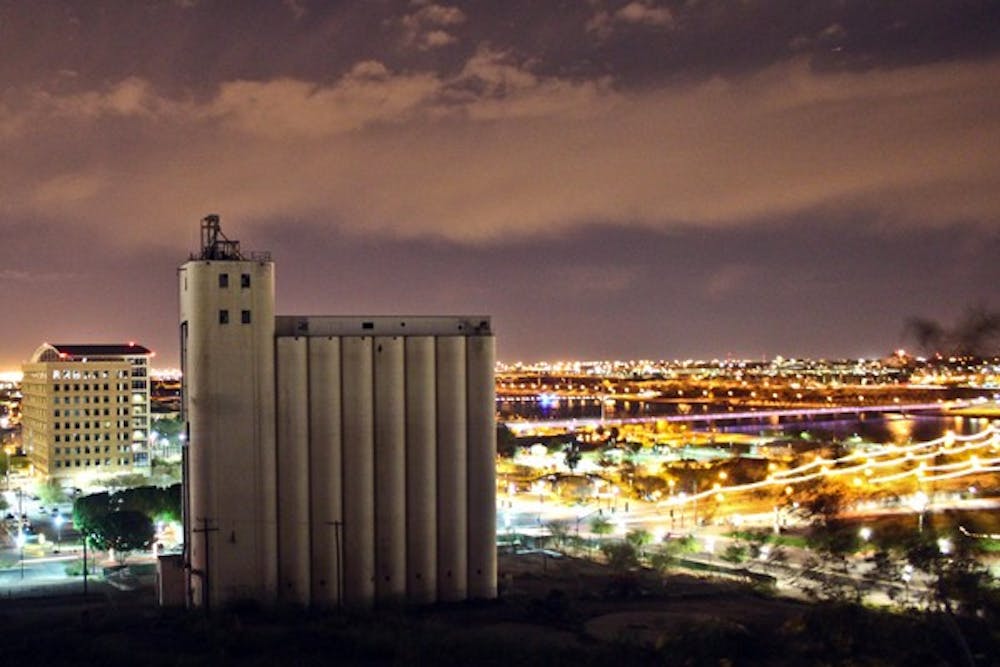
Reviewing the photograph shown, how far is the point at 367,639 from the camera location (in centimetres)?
1689

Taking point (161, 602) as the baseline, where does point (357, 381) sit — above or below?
above

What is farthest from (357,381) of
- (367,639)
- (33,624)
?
(33,624)

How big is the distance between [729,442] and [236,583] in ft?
179

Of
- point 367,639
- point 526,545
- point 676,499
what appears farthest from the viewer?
point 676,499

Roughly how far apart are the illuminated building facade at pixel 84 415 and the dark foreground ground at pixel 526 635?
31401 millimetres

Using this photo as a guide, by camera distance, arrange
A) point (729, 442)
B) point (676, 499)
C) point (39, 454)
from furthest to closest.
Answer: point (729, 442), point (39, 454), point (676, 499)

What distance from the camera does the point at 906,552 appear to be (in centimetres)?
1739

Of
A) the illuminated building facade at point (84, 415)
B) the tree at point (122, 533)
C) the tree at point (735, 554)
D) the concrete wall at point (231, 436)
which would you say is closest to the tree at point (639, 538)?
the tree at point (735, 554)

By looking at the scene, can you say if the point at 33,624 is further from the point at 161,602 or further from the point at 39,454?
the point at 39,454

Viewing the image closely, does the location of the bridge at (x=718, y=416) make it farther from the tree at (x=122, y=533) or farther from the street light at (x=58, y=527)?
the tree at (x=122, y=533)

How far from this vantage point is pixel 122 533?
29094 mm

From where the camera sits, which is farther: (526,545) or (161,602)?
(526,545)

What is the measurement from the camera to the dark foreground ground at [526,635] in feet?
51.7

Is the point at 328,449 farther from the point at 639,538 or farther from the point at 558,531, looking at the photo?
the point at 558,531
